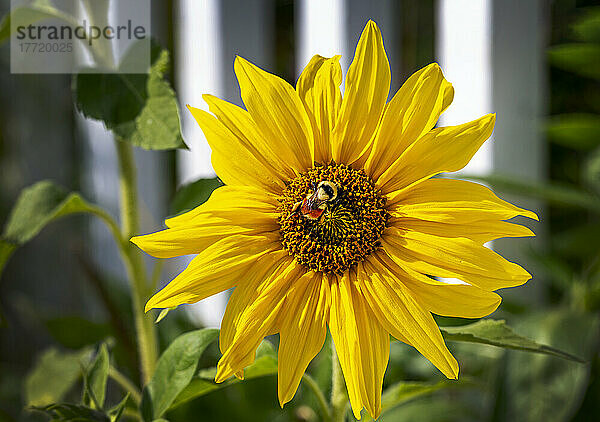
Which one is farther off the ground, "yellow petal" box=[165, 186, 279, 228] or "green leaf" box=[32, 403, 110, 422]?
"yellow petal" box=[165, 186, 279, 228]

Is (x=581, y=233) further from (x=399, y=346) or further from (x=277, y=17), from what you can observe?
(x=277, y=17)

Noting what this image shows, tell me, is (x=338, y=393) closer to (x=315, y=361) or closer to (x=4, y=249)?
(x=4, y=249)

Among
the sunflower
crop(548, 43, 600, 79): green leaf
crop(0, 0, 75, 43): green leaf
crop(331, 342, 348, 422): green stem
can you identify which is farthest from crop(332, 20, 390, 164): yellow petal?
crop(548, 43, 600, 79): green leaf

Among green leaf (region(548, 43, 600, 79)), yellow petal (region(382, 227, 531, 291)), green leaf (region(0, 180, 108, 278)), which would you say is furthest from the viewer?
green leaf (region(548, 43, 600, 79))

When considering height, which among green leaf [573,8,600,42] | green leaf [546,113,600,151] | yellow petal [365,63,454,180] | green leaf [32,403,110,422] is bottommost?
green leaf [32,403,110,422]

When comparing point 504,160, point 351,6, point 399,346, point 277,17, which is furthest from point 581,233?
point 277,17

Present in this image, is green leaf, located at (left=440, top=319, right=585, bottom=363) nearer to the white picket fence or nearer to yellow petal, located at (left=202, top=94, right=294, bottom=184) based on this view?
yellow petal, located at (left=202, top=94, right=294, bottom=184)
